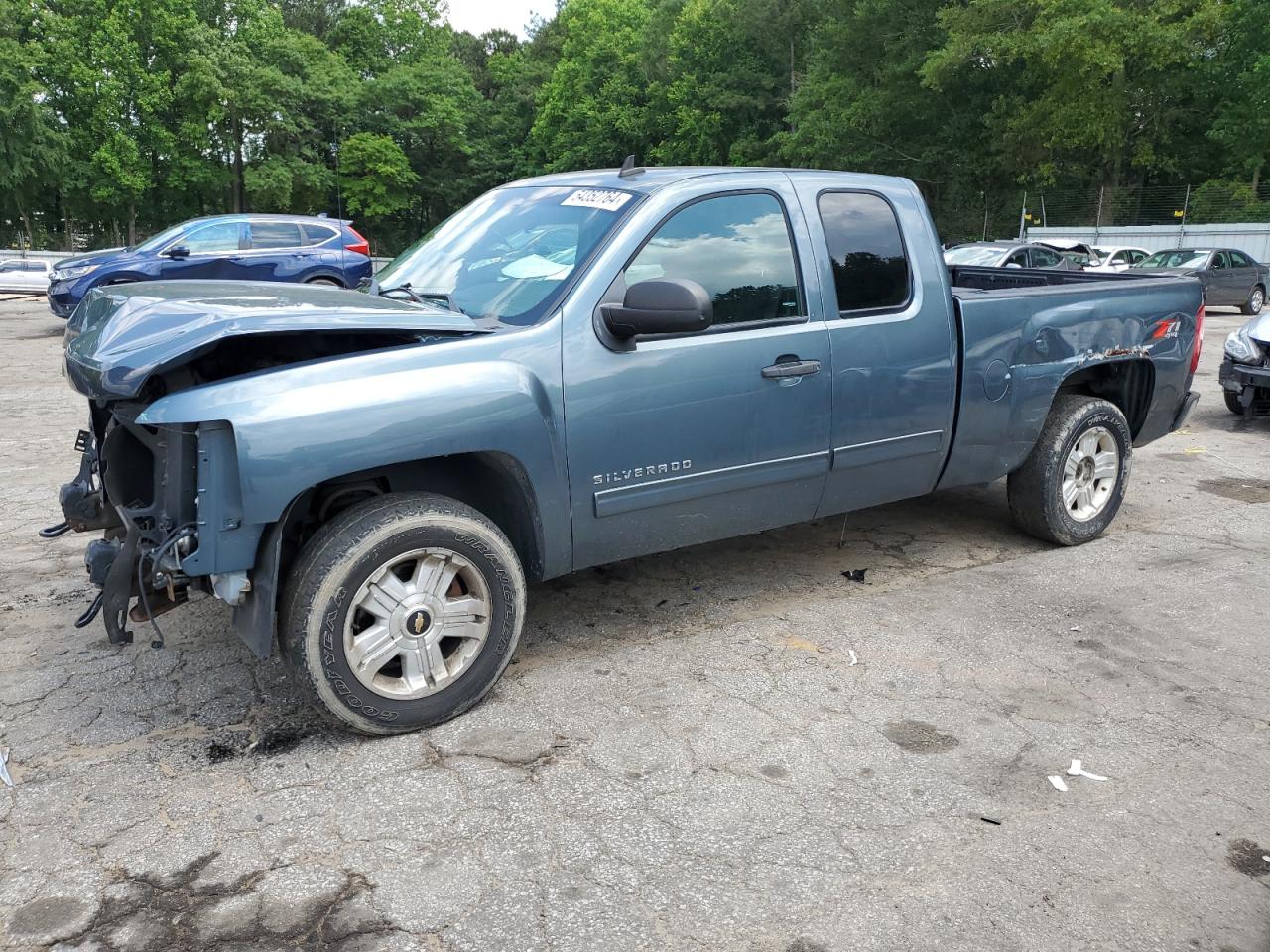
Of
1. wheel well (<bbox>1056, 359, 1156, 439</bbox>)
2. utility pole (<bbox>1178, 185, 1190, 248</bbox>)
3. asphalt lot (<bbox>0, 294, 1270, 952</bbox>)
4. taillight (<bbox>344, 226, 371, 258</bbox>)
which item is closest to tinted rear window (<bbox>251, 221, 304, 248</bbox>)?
taillight (<bbox>344, 226, 371, 258</bbox>)

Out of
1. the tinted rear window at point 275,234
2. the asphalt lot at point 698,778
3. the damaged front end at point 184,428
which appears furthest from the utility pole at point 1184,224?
the damaged front end at point 184,428

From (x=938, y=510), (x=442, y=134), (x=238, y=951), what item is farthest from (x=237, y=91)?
(x=238, y=951)

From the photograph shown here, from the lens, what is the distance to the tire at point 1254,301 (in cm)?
2162

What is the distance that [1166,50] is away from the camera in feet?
97.9

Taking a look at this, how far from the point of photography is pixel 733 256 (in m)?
4.16

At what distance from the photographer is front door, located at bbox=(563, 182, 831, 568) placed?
3.77m

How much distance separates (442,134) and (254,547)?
1998 inches

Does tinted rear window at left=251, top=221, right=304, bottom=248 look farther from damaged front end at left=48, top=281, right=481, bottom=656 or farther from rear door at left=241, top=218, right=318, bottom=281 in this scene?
damaged front end at left=48, top=281, right=481, bottom=656

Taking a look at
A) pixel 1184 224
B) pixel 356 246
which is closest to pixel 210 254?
pixel 356 246

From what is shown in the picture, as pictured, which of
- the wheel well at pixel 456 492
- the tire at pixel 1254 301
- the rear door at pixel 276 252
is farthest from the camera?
the tire at pixel 1254 301

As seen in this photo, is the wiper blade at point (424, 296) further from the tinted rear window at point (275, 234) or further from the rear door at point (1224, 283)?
the rear door at point (1224, 283)

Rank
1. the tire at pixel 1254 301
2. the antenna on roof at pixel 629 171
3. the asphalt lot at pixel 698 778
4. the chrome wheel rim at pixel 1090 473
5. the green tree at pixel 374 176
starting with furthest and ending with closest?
the green tree at pixel 374 176
the tire at pixel 1254 301
the chrome wheel rim at pixel 1090 473
the antenna on roof at pixel 629 171
the asphalt lot at pixel 698 778

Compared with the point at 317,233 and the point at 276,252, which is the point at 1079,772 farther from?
the point at 317,233

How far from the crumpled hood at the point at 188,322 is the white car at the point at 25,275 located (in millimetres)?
22841
